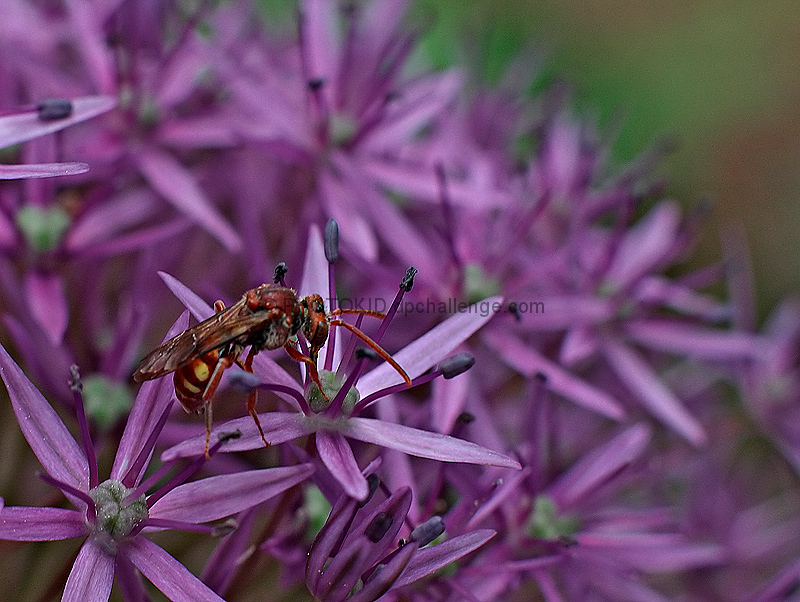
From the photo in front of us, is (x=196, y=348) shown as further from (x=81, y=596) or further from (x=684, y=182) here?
(x=684, y=182)

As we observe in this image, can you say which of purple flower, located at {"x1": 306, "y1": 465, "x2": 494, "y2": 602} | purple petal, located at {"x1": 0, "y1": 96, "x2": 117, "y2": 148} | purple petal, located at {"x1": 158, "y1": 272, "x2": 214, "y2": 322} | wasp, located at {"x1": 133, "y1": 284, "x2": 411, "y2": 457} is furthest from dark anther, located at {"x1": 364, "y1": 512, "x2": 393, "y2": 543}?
purple petal, located at {"x1": 0, "y1": 96, "x2": 117, "y2": 148}

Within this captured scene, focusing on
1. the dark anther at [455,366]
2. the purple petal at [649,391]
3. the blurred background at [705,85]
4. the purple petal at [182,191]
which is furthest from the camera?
the blurred background at [705,85]

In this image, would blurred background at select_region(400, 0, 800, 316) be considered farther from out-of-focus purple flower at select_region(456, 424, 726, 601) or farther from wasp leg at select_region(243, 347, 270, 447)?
wasp leg at select_region(243, 347, 270, 447)

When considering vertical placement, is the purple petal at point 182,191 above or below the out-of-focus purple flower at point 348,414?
above

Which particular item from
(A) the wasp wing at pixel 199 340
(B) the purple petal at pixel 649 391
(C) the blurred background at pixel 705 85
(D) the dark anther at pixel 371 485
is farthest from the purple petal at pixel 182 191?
(C) the blurred background at pixel 705 85

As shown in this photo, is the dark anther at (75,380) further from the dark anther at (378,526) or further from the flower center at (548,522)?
the flower center at (548,522)

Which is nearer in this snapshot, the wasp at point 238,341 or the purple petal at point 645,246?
the wasp at point 238,341
